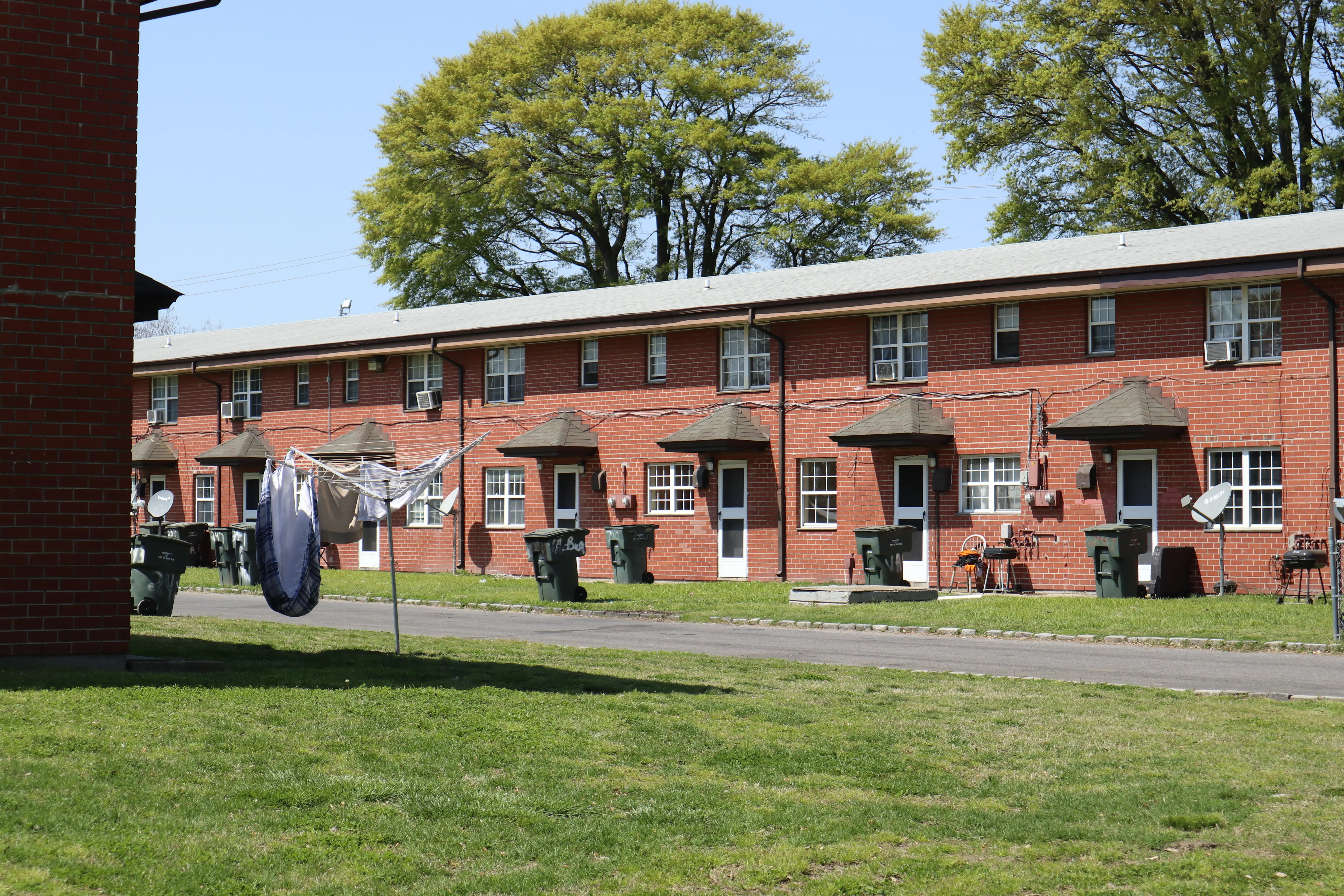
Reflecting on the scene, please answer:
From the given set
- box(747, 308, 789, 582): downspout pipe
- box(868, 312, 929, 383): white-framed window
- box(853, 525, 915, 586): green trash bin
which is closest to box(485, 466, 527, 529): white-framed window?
box(747, 308, 789, 582): downspout pipe

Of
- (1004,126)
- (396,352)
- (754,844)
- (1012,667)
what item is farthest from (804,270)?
(754,844)

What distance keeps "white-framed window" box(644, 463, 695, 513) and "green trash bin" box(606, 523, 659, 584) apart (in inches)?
80.4

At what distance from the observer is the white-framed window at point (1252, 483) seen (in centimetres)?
2420

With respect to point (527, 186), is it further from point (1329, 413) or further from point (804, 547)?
Result: point (1329, 413)

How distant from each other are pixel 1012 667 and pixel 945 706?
4074 mm

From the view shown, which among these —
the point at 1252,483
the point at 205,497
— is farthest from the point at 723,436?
the point at 205,497

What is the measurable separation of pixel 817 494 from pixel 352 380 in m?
14.7

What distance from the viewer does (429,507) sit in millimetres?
36000

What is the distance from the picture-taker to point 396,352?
36.3m

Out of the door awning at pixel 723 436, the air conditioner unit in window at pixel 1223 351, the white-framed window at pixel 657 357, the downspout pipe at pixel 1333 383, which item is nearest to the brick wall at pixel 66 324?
the door awning at pixel 723 436

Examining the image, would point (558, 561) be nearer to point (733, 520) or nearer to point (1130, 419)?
point (733, 520)

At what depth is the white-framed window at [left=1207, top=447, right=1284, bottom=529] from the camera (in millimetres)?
24203

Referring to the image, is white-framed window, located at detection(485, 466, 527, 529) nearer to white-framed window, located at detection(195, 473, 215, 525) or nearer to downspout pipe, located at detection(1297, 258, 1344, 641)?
white-framed window, located at detection(195, 473, 215, 525)

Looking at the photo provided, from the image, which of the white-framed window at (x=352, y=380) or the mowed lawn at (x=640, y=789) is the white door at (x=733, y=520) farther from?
the mowed lawn at (x=640, y=789)
